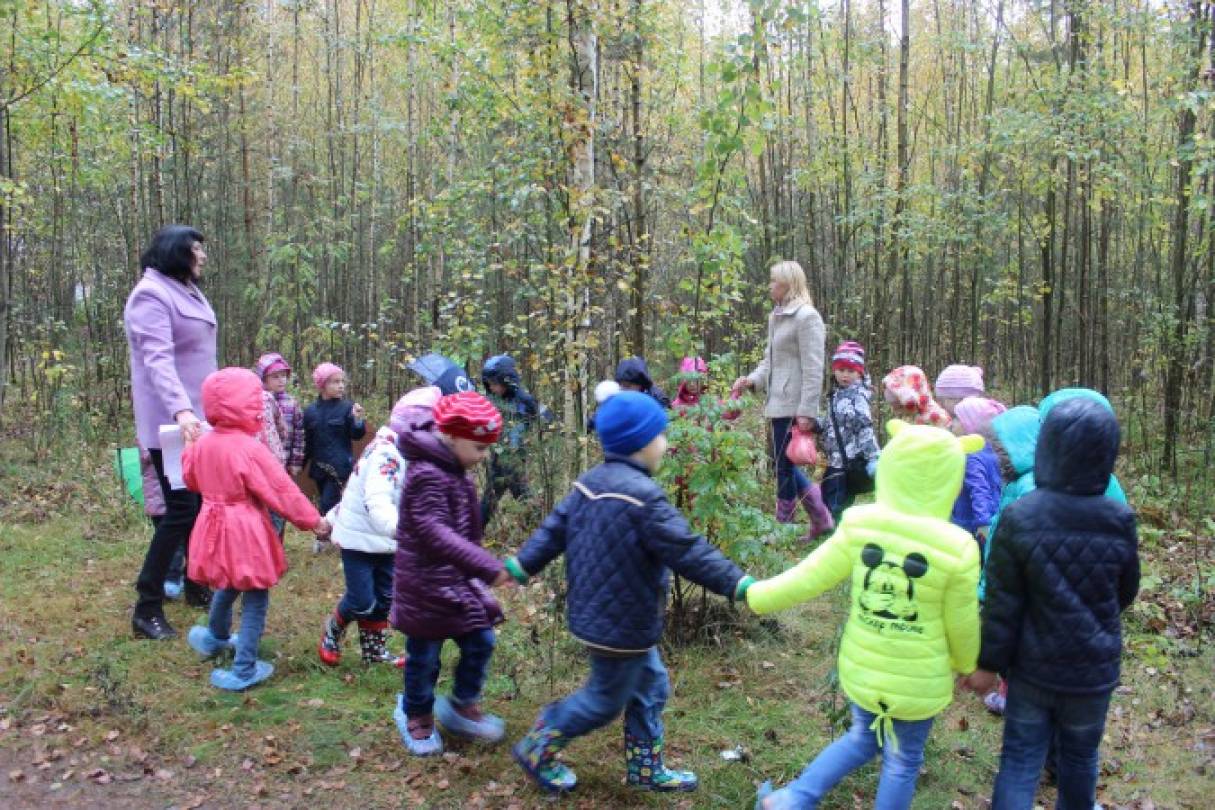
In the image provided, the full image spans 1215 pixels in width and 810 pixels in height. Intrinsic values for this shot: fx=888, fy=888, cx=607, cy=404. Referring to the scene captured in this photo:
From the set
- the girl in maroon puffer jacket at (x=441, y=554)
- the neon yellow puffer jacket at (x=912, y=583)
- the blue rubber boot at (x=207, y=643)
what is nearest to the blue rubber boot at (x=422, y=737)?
the girl in maroon puffer jacket at (x=441, y=554)

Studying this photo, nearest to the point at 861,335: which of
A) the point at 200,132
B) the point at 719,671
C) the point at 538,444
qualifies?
the point at 538,444

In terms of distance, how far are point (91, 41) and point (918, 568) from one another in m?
8.64

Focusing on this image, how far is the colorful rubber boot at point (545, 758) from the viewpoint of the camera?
3.31 metres

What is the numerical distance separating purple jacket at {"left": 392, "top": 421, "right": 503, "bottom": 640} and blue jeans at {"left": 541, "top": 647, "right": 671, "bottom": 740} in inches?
21.0

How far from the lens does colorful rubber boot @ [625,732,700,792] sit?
343 centimetres

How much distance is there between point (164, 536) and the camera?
4867 millimetres

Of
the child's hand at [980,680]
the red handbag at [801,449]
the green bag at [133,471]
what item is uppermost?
the red handbag at [801,449]

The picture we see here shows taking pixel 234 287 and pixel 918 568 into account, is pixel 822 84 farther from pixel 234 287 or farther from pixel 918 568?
pixel 918 568

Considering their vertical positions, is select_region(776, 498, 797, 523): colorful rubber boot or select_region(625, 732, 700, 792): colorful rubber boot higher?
select_region(776, 498, 797, 523): colorful rubber boot

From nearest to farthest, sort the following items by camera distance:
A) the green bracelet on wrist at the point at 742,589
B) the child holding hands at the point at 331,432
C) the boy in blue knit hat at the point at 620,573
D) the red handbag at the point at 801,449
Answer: the green bracelet on wrist at the point at 742,589, the boy in blue knit hat at the point at 620,573, the red handbag at the point at 801,449, the child holding hands at the point at 331,432

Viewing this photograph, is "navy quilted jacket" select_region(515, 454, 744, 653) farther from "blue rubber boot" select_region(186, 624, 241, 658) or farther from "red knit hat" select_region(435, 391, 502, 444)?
"blue rubber boot" select_region(186, 624, 241, 658)

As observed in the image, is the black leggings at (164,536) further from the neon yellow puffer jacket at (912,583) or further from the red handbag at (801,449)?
the red handbag at (801,449)

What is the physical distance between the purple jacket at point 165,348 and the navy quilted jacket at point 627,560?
2561 mm

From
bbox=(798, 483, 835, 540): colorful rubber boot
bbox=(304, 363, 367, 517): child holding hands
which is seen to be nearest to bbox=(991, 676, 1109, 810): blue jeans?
bbox=(798, 483, 835, 540): colorful rubber boot
